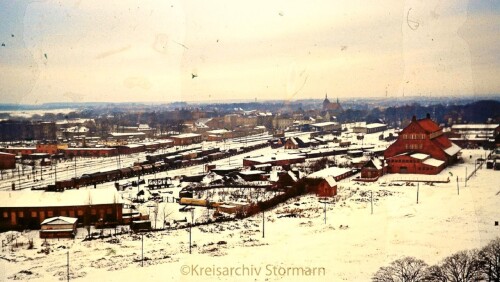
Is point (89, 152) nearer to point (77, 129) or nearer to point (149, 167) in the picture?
point (149, 167)

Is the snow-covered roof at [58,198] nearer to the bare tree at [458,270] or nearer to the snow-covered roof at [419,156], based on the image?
the bare tree at [458,270]

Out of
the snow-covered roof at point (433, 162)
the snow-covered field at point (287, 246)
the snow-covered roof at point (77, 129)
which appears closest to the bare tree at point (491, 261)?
the snow-covered field at point (287, 246)

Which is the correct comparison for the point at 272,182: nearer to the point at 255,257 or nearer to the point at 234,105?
the point at 255,257

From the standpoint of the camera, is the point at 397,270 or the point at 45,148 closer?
the point at 397,270

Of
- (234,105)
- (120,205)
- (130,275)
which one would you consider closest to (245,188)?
(120,205)

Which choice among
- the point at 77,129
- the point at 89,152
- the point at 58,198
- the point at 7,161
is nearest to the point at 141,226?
the point at 58,198

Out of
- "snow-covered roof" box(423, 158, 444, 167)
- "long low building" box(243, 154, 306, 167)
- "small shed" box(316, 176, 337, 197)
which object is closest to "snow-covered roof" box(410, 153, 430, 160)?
"snow-covered roof" box(423, 158, 444, 167)
